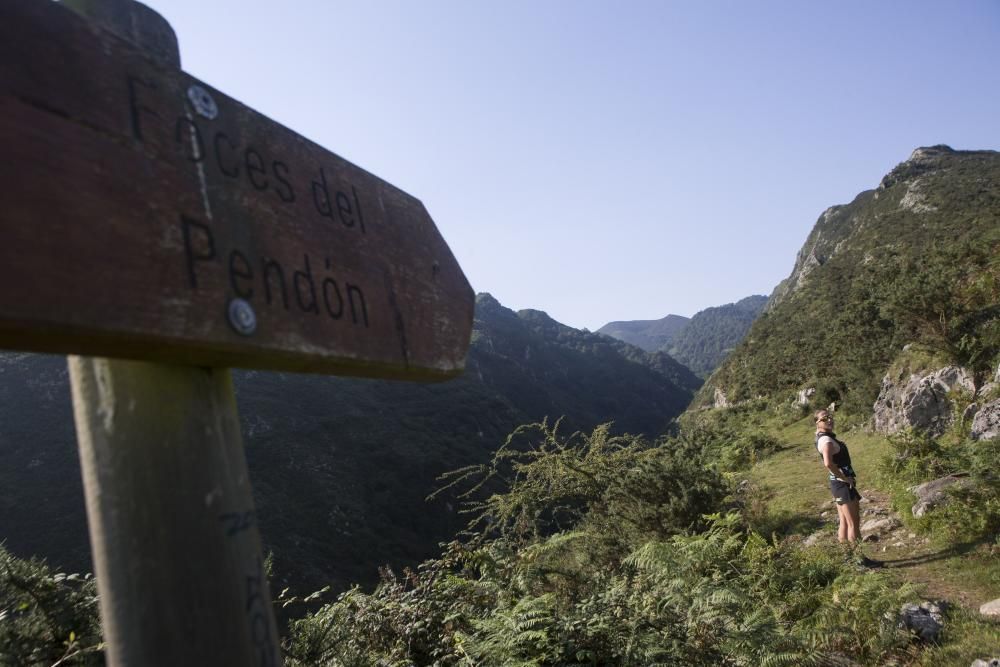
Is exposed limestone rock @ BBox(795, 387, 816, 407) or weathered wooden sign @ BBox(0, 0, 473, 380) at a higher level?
weathered wooden sign @ BBox(0, 0, 473, 380)

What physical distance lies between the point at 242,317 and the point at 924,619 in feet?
13.8

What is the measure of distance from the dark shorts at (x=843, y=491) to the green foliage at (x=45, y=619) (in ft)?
17.8

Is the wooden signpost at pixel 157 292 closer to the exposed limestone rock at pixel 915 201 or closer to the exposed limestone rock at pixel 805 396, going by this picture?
the exposed limestone rock at pixel 805 396

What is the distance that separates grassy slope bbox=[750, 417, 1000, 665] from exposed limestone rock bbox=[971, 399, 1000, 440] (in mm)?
1222

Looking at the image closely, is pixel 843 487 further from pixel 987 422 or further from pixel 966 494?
pixel 987 422

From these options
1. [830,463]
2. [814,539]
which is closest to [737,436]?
[814,539]

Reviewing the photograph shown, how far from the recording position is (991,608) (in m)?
3.68

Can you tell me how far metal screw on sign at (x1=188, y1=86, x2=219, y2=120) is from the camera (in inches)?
37.9

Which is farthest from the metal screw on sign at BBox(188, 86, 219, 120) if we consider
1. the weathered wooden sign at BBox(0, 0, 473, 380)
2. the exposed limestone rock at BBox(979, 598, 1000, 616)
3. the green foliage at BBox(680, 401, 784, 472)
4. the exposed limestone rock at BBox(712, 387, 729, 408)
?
the exposed limestone rock at BBox(712, 387, 729, 408)

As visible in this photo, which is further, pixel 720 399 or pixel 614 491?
pixel 720 399

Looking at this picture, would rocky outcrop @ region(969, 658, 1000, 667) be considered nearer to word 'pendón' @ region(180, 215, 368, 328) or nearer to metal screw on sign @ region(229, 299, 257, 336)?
word 'pendón' @ region(180, 215, 368, 328)

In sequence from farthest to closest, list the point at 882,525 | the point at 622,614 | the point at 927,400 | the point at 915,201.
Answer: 1. the point at 915,201
2. the point at 927,400
3. the point at 882,525
4. the point at 622,614

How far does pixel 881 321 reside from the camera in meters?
A: 17.4

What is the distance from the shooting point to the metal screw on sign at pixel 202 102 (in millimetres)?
963
